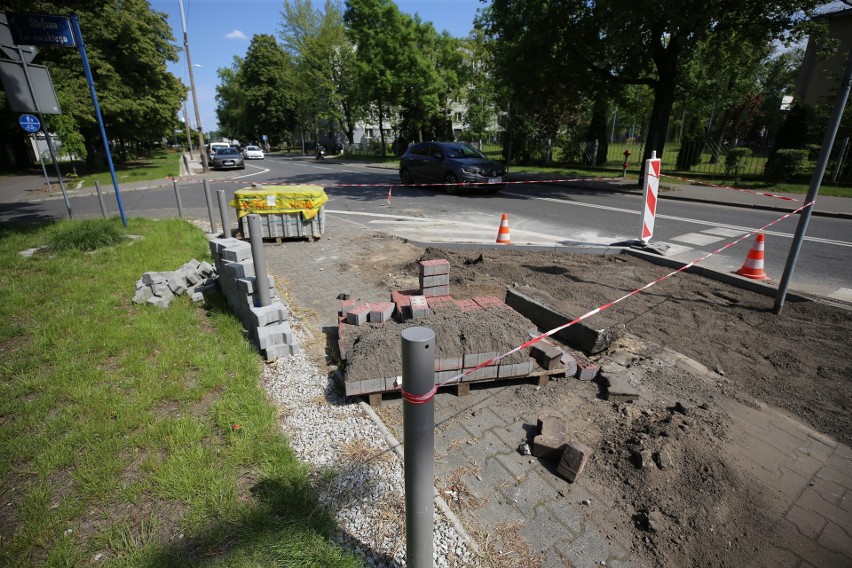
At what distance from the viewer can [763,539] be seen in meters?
2.17

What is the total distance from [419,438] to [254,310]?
2948 millimetres

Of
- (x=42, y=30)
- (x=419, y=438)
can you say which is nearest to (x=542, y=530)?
(x=419, y=438)

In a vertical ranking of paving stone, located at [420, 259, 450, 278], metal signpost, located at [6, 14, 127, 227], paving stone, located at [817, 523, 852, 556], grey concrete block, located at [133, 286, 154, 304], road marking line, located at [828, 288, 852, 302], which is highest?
metal signpost, located at [6, 14, 127, 227]

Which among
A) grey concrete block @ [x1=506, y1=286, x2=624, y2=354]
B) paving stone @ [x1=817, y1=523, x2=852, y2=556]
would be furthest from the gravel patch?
grey concrete block @ [x1=506, y1=286, x2=624, y2=354]

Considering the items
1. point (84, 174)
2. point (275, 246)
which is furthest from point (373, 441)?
point (84, 174)

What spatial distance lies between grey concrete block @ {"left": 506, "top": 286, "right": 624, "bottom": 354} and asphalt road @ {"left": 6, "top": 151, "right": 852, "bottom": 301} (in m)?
3.30

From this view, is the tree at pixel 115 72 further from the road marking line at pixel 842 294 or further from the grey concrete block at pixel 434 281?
the road marking line at pixel 842 294

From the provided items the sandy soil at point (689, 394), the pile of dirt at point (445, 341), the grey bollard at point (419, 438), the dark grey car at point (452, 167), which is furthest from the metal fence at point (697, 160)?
the grey bollard at point (419, 438)

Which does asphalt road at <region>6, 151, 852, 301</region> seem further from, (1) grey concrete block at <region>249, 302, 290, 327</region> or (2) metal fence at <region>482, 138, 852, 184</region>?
(2) metal fence at <region>482, 138, 852, 184</region>

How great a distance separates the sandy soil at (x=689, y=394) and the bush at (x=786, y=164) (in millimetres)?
14745

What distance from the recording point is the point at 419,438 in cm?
160

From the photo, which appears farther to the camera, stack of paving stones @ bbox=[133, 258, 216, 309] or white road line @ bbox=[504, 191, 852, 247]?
white road line @ bbox=[504, 191, 852, 247]

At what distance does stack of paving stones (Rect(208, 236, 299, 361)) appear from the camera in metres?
3.88

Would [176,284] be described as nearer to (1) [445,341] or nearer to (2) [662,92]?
(1) [445,341]
